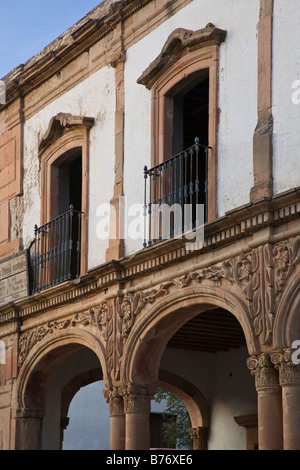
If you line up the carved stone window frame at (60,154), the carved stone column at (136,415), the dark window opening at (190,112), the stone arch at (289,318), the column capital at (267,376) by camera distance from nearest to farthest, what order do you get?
the stone arch at (289,318), the column capital at (267,376), the carved stone column at (136,415), the dark window opening at (190,112), the carved stone window frame at (60,154)

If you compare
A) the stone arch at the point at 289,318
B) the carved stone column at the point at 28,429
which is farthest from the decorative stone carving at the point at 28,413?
the stone arch at the point at 289,318

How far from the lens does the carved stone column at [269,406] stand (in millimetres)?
9172

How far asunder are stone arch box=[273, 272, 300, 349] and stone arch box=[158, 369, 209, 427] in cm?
523

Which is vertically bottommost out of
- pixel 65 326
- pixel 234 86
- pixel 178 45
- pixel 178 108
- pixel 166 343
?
pixel 166 343

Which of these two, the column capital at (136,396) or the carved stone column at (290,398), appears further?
the column capital at (136,396)

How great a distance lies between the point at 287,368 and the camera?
906cm

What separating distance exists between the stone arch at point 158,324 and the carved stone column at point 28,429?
2585 millimetres

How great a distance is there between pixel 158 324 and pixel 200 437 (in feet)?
13.5

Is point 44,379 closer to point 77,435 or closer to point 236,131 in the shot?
point 236,131

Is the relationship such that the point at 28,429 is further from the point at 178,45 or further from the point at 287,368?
the point at 178,45

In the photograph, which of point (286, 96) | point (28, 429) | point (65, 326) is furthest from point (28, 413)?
point (286, 96)

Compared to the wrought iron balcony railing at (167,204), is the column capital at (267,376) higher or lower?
lower

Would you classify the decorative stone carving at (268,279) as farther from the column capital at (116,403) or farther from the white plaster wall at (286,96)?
the column capital at (116,403)

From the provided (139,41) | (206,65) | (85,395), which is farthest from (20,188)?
(85,395)
